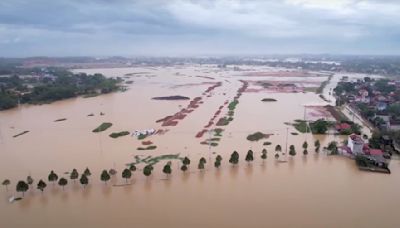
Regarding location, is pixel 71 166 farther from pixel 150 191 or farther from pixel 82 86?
pixel 82 86

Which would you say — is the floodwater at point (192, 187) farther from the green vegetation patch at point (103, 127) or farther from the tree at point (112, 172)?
the green vegetation patch at point (103, 127)

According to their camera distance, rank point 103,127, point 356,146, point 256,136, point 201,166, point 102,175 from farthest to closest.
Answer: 1. point 103,127
2. point 256,136
3. point 356,146
4. point 201,166
5. point 102,175

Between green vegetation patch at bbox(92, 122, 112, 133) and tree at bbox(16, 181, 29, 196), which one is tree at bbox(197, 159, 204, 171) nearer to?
tree at bbox(16, 181, 29, 196)

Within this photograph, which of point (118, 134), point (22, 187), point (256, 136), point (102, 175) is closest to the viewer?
point (22, 187)

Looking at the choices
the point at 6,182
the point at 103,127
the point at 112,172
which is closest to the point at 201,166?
the point at 112,172

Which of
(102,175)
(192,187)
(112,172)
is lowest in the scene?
(192,187)

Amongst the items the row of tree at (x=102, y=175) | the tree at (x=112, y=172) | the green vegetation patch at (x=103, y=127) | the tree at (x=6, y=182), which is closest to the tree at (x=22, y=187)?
the row of tree at (x=102, y=175)

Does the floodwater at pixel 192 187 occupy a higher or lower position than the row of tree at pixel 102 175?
lower

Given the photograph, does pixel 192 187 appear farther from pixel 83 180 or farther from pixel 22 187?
pixel 22 187

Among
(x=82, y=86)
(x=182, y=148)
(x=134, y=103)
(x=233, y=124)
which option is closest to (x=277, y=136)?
(x=233, y=124)
